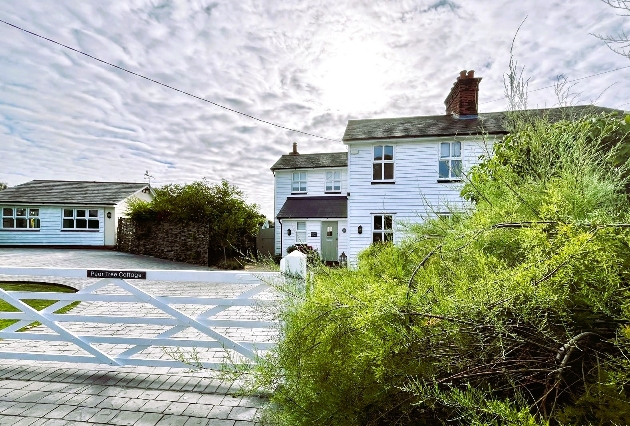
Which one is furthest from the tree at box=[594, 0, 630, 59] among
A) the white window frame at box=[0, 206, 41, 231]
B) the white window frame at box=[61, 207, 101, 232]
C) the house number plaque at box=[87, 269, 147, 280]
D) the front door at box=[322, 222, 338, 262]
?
the white window frame at box=[0, 206, 41, 231]

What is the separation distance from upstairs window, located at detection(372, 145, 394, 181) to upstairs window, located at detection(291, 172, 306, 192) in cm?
715

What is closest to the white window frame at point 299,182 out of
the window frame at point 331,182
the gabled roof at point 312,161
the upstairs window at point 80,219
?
the gabled roof at point 312,161

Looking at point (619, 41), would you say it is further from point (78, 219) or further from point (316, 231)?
point (78, 219)

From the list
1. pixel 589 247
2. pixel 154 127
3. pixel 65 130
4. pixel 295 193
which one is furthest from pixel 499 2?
pixel 295 193

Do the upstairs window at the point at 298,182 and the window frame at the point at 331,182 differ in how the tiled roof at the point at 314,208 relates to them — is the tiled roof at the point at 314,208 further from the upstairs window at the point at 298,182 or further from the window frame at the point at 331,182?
the upstairs window at the point at 298,182

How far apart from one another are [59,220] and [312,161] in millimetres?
17940

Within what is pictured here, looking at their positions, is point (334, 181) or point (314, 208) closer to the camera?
point (314, 208)

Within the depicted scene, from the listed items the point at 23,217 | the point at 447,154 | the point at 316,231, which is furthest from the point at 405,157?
the point at 23,217

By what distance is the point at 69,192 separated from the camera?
843 inches

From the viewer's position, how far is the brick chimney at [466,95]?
38.4 feet

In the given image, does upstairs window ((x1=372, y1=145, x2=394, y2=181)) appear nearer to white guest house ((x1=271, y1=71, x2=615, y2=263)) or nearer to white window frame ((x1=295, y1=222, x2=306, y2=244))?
white guest house ((x1=271, y1=71, x2=615, y2=263))

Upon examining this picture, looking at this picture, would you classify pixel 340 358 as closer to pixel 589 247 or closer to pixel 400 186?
pixel 589 247

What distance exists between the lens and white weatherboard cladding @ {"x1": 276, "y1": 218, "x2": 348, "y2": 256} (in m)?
16.0

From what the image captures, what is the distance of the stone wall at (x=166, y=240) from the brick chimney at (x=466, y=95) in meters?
12.9
